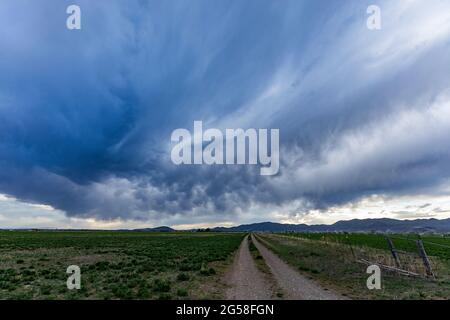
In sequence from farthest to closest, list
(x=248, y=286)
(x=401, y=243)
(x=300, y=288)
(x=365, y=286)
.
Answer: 1. (x=401, y=243)
2. (x=248, y=286)
3. (x=365, y=286)
4. (x=300, y=288)

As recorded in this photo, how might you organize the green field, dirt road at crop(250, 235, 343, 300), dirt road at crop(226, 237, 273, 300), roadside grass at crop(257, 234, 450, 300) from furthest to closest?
the green field < roadside grass at crop(257, 234, 450, 300) < dirt road at crop(226, 237, 273, 300) < dirt road at crop(250, 235, 343, 300)

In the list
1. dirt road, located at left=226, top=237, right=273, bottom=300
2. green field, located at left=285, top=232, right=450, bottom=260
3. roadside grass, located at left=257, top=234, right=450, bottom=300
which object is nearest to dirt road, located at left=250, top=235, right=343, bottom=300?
roadside grass, located at left=257, top=234, right=450, bottom=300

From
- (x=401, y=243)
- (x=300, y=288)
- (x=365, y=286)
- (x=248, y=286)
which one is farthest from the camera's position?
(x=401, y=243)

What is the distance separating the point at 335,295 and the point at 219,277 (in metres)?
8.05

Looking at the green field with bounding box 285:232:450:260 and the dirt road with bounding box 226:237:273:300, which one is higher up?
the dirt road with bounding box 226:237:273:300

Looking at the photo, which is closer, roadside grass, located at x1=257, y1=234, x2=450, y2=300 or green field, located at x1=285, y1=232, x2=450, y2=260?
roadside grass, located at x1=257, y1=234, x2=450, y2=300

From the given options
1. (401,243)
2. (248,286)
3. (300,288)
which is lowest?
(401,243)

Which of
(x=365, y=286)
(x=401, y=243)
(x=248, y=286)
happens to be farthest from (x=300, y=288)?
(x=401, y=243)

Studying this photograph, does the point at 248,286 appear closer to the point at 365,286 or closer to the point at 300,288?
the point at 300,288

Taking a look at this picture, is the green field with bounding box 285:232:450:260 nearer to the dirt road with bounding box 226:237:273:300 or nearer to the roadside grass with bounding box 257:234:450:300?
the roadside grass with bounding box 257:234:450:300
